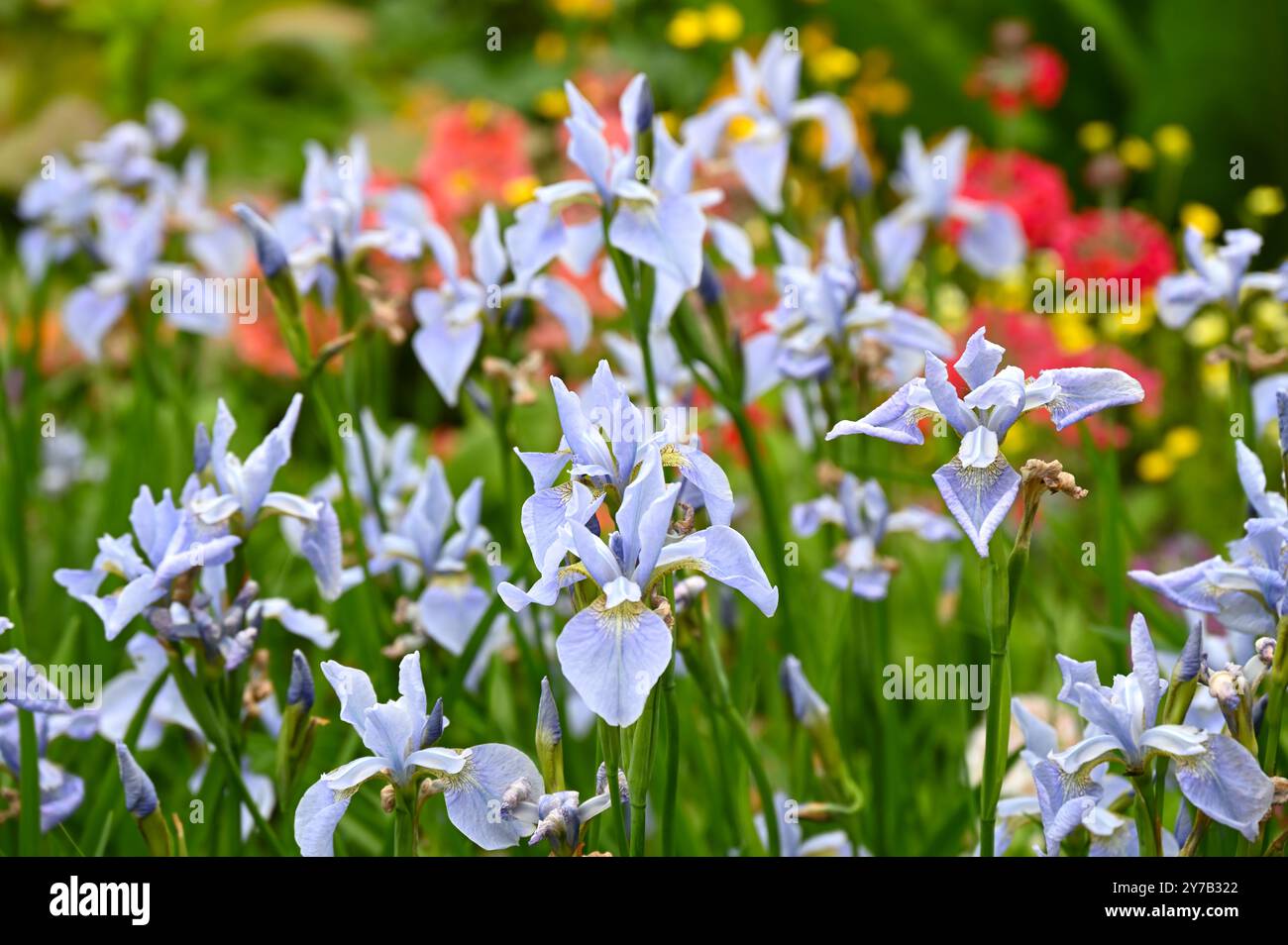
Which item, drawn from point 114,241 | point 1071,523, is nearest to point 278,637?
point 114,241

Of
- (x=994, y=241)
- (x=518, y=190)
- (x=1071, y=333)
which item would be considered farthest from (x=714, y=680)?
(x=1071, y=333)

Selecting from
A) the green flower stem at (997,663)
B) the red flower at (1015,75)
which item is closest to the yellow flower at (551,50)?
the red flower at (1015,75)

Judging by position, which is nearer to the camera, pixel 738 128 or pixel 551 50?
pixel 738 128

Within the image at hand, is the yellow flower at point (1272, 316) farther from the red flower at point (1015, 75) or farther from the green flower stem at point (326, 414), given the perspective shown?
the green flower stem at point (326, 414)

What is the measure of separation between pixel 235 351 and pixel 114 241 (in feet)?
7.36

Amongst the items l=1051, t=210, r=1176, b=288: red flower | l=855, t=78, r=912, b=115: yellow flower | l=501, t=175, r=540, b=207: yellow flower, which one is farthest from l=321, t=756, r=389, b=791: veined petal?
l=855, t=78, r=912, b=115: yellow flower

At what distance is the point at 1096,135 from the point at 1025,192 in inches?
23.1

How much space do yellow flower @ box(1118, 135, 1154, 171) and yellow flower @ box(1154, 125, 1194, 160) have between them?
2.0 inches

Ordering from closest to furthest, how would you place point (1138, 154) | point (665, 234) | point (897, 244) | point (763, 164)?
point (665, 234), point (763, 164), point (897, 244), point (1138, 154)

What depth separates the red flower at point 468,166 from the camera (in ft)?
16.2

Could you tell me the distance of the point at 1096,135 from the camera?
5242 millimetres

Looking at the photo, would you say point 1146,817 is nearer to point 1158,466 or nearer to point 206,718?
point 206,718

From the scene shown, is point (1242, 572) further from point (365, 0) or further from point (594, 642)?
point (365, 0)
